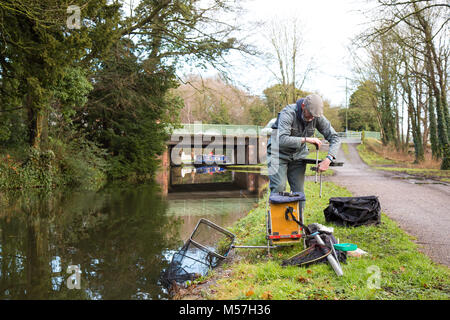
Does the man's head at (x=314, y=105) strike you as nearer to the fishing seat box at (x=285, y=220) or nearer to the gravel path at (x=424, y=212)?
the fishing seat box at (x=285, y=220)

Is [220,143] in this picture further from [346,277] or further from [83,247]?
[346,277]

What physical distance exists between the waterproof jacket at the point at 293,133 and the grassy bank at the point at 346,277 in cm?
134

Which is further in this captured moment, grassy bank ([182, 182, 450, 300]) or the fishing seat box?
the fishing seat box

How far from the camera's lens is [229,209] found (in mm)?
11938

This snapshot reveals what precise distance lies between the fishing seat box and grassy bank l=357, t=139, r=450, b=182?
12191mm

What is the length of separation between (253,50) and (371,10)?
5.22 metres

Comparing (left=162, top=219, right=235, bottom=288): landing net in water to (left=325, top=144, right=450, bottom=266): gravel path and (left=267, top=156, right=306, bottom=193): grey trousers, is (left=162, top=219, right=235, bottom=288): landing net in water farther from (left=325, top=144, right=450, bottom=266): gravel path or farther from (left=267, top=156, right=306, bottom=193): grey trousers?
(left=325, top=144, right=450, bottom=266): gravel path

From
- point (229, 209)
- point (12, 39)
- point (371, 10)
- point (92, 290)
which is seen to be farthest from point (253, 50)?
point (92, 290)

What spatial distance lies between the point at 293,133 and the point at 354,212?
7.48ft

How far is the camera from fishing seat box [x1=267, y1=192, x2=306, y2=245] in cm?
459

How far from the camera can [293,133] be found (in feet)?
16.5

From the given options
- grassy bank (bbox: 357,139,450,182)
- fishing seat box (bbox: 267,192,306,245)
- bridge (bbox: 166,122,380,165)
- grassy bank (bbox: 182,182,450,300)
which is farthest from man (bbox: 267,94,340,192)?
bridge (bbox: 166,122,380,165)

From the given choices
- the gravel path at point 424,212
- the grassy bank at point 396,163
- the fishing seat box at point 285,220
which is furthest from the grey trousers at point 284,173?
the grassy bank at point 396,163

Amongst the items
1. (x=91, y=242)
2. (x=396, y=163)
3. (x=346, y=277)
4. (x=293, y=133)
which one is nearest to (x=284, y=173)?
(x=293, y=133)
